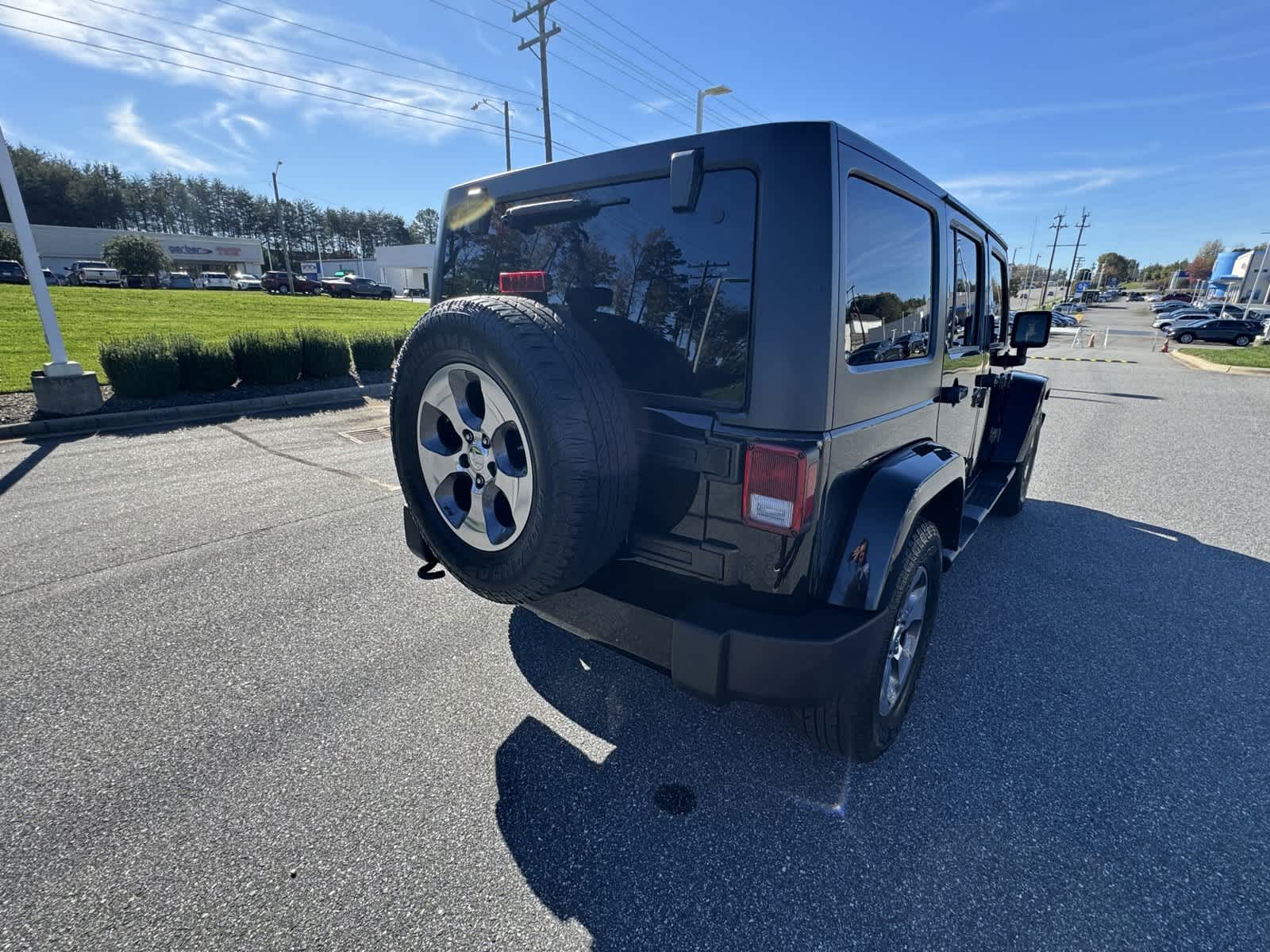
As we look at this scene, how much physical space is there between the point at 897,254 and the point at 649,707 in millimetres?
2092

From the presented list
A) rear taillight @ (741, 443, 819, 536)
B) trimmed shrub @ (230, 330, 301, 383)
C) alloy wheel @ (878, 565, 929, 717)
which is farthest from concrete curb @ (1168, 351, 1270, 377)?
trimmed shrub @ (230, 330, 301, 383)

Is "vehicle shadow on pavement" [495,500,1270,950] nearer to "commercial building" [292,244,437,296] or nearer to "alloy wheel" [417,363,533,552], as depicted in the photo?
"alloy wheel" [417,363,533,552]

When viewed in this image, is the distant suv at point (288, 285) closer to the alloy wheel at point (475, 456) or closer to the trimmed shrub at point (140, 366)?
the trimmed shrub at point (140, 366)

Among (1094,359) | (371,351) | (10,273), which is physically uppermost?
(10,273)

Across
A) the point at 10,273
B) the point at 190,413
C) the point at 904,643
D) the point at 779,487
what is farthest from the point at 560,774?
the point at 10,273

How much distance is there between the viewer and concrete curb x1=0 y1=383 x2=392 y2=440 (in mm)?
6797

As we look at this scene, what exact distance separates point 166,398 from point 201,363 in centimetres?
67

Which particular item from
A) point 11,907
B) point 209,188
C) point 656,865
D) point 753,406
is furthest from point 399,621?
point 209,188

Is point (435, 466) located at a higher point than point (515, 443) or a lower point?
lower

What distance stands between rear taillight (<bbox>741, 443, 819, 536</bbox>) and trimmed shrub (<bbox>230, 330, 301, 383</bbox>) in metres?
9.58

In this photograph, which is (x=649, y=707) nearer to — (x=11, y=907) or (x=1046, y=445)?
(x=11, y=907)

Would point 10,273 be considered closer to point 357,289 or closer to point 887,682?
point 357,289

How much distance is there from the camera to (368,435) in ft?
24.1

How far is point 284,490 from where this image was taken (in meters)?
5.16
